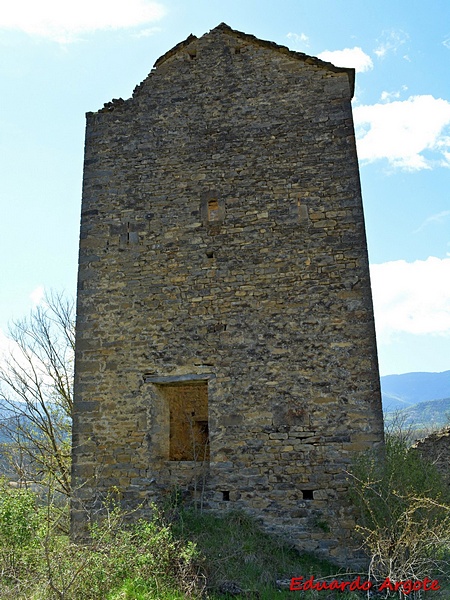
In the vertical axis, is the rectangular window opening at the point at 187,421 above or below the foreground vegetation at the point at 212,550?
above

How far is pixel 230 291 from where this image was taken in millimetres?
7762

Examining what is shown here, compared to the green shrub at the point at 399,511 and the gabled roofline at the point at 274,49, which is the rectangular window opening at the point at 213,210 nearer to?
the gabled roofline at the point at 274,49

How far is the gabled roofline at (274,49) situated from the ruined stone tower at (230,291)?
1.8 inches

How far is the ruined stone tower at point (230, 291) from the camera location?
277 inches

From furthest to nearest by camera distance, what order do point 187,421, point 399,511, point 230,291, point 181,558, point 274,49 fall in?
point 187,421
point 274,49
point 230,291
point 399,511
point 181,558

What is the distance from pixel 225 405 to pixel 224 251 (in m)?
2.36

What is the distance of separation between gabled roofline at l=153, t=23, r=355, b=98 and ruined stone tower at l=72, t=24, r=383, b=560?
5 cm

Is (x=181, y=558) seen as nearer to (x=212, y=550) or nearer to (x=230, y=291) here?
(x=212, y=550)

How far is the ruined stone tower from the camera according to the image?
23.1 ft

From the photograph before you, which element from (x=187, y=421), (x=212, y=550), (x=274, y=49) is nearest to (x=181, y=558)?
(x=212, y=550)

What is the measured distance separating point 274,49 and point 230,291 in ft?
14.0

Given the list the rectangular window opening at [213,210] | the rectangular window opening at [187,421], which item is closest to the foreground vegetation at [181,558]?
the rectangular window opening at [187,421]

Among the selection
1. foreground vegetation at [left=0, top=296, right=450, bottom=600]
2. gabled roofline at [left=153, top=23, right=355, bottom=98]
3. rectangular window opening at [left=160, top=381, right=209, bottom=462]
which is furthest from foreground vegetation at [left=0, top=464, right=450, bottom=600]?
gabled roofline at [left=153, top=23, right=355, bottom=98]

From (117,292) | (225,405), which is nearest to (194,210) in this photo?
(117,292)
